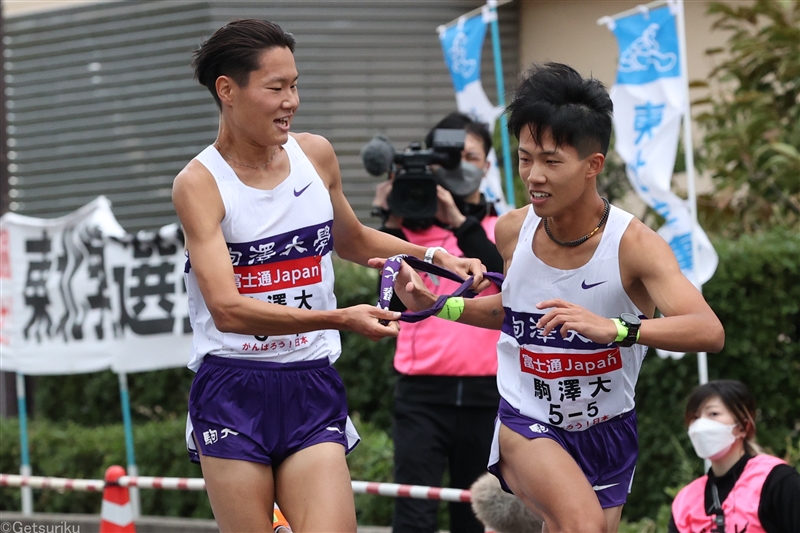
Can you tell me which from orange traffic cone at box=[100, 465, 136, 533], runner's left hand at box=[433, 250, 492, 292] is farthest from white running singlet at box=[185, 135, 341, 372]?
orange traffic cone at box=[100, 465, 136, 533]

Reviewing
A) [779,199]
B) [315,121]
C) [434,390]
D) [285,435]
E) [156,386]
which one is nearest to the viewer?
[285,435]

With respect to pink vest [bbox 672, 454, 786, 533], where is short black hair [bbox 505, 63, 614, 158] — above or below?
above

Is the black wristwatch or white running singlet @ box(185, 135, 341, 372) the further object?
white running singlet @ box(185, 135, 341, 372)

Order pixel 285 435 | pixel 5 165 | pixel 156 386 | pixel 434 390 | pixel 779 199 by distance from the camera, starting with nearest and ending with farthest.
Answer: pixel 285 435 < pixel 434 390 < pixel 779 199 < pixel 156 386 < pixel 5 165

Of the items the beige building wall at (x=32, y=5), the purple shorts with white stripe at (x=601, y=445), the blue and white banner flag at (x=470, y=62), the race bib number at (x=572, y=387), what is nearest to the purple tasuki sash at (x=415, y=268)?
the race bib number at (x=572, y=387)

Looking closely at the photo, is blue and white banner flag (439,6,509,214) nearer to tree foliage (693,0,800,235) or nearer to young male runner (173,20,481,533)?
tree foliage (693,0,800,235)

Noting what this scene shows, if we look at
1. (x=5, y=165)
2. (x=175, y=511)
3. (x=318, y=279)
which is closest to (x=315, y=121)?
(x=5, y=165)

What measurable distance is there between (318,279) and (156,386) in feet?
19.0

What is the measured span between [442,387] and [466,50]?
3.64 metres

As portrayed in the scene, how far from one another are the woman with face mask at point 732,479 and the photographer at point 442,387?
3.20ft

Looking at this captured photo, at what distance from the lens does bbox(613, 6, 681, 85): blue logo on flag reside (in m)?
6.79

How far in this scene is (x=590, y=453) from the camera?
407cm

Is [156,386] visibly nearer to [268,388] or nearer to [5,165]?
[5,165]

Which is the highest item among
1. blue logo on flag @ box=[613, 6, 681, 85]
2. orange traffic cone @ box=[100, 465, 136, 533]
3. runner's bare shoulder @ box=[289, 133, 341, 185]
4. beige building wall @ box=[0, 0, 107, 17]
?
beige building wall @ box=[0, 0, 107, 17]
